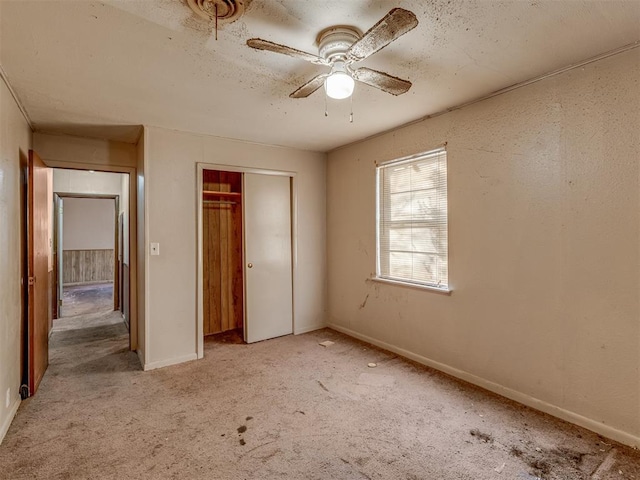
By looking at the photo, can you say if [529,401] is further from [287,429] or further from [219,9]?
[219,9]

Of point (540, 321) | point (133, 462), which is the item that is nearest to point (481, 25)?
point (540, 321)

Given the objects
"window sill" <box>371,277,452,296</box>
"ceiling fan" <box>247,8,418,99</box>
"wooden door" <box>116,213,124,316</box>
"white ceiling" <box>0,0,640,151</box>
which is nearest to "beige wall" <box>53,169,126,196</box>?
"wooden door" <box>116,213,124,316</box>

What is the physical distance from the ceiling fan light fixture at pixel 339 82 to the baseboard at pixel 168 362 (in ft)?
9.82

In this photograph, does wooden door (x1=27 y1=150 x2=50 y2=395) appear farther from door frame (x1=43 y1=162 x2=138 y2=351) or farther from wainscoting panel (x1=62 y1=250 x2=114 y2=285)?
wainscoting panel (x1=62 y1=250 x2=114 y2=285)

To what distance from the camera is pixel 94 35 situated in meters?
1.81

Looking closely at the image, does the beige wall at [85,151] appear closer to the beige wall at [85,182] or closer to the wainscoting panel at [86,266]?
the beige wall at [85,182]

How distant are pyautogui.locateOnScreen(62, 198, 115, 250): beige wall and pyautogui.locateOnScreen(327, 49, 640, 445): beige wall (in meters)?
8.62

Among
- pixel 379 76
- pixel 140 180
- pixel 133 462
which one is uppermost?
pixel 379 76

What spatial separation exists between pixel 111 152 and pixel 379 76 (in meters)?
3.27

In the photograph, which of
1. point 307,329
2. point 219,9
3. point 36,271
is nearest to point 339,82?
point 219,9

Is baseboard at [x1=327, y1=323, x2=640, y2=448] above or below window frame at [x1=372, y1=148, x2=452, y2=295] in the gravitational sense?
below

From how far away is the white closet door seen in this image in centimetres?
402

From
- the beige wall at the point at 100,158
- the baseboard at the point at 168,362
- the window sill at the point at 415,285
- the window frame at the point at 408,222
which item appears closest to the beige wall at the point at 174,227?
the baseboard at the point at 168,362

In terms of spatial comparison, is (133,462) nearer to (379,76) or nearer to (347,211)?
(379,76)
